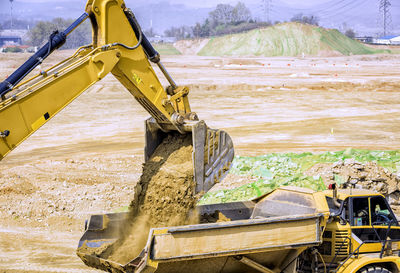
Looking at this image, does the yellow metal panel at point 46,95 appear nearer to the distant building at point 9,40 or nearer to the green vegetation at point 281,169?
the green vegetation at point 281,169

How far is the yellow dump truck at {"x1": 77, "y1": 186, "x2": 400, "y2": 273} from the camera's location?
262 inches

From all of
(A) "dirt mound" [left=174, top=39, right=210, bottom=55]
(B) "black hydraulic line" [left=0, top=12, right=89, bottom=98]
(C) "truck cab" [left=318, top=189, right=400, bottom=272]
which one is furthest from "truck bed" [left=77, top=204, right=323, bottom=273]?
(A) "dirt mound" [left=174, top=39, right=210, bottom=55]

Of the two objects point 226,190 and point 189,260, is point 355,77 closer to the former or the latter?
point 226,190

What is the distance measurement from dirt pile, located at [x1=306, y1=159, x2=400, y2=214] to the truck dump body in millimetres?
5252

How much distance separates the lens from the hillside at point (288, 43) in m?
74.4

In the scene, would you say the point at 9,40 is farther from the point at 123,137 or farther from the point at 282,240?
the point at 282,240

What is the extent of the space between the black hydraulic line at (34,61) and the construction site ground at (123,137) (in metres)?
4.13

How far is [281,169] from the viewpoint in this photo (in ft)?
48.1

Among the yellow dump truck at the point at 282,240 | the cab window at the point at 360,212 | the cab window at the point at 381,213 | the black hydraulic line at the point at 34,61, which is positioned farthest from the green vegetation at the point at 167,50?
the cab window at the point at 360,212

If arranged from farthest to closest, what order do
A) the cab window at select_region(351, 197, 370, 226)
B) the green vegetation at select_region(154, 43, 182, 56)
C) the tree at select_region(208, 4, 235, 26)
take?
1. the tree at select_region(208, 4, 235, 26)
2. the green vegetation at select_region(154, 43, 182, 56)
3. the cab window at select_region(351, 197, 370, 226)

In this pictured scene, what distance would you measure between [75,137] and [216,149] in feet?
47.0

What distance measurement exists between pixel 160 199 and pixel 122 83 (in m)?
2.00

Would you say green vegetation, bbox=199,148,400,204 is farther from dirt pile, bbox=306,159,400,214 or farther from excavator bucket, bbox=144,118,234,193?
excavator bucket, bbox=144,118,234,193

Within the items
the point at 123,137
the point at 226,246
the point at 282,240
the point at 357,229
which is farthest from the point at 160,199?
the point at 123,137
